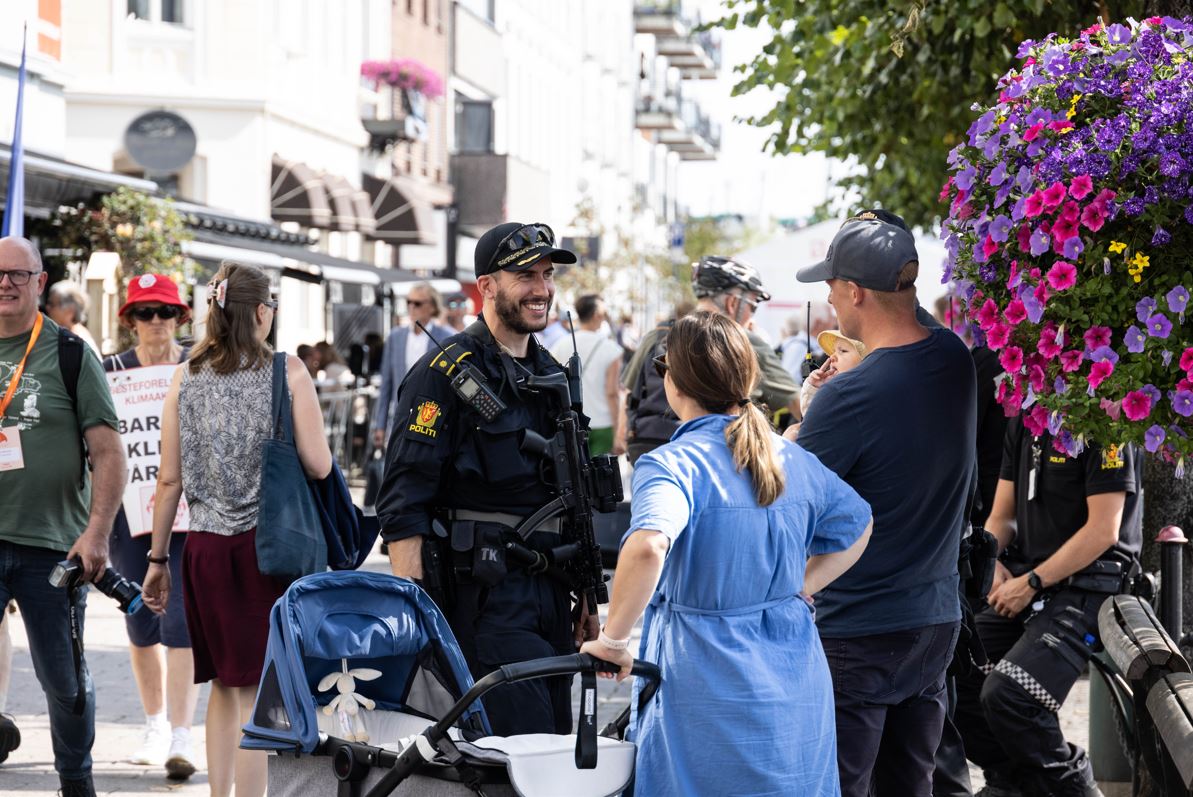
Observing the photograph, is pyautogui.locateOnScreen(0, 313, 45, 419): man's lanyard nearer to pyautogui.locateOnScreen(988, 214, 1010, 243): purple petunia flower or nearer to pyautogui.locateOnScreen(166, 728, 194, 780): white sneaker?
pyautogui.locateOnScreen(166, 728, 194, 780): white sneaker

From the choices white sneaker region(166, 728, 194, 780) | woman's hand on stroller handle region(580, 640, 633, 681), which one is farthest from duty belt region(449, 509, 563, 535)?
white sneaker region(166, 728, 194, 780)

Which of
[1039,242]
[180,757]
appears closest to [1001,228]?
[1039,242]

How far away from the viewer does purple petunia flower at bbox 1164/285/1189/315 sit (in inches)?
159

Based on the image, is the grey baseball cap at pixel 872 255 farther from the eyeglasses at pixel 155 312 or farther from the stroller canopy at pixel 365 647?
the eyeglasses at pixel 155 312

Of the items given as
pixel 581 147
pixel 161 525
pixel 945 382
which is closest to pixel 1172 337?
pixel 945 382

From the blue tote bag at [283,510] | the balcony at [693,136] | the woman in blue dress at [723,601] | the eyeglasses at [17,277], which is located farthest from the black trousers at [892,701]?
the balcony at [693,136]

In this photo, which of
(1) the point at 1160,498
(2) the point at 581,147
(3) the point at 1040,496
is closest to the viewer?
(3) the point at 1040,496

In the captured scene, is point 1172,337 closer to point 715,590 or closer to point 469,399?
point 715,590

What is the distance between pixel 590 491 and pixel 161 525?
174 cm

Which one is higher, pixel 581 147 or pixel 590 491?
pixel 581 147

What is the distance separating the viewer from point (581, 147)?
57.2 meters

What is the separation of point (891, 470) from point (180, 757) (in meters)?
3.61

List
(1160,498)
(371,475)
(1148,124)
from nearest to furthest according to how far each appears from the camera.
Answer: (1148,124), (1160,498), (371,475)

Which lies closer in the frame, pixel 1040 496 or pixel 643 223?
pixel 1040 496
